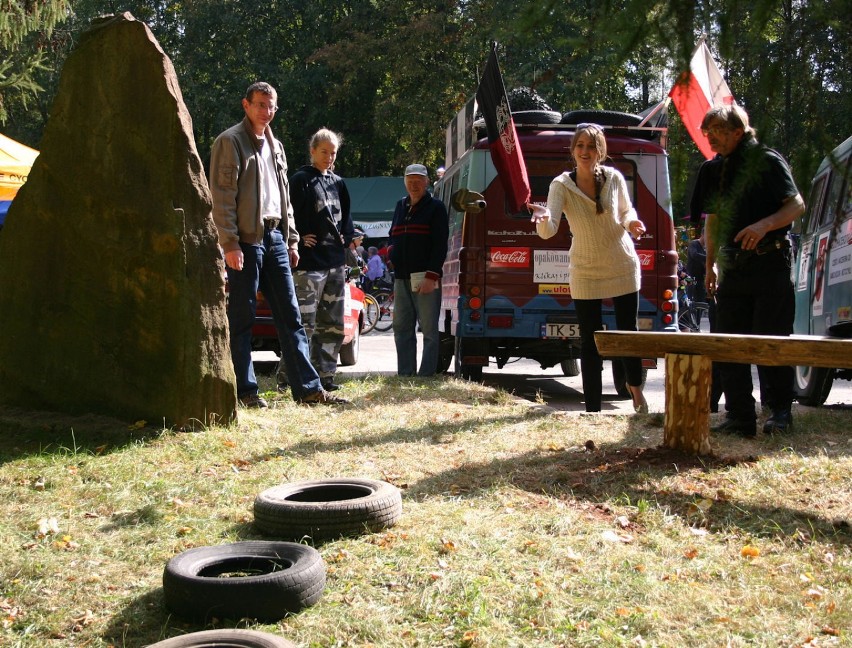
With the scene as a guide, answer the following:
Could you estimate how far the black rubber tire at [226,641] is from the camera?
111 inches

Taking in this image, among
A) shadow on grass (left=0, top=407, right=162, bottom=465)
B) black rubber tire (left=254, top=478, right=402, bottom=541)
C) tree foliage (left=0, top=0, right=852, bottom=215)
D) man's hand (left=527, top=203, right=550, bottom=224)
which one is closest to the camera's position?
tree foliage (left=0, top=0, right=852, bottom=215)

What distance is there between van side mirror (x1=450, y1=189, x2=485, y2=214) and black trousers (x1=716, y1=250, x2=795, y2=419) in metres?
3.04

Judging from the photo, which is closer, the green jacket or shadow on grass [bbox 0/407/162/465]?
shadow on grass [bbox 0/407/162/465]

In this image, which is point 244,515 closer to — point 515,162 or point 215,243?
point 215,243

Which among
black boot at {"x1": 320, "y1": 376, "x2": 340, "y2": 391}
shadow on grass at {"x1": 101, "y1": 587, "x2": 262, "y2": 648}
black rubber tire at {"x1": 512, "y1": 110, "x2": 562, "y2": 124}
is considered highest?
black rubber tire at {"x1": 512, "y1": 110, "x2": 562, "y2": 124}

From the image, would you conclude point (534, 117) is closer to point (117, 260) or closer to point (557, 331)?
point (557, 331)

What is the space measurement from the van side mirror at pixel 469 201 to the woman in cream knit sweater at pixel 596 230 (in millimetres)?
2061

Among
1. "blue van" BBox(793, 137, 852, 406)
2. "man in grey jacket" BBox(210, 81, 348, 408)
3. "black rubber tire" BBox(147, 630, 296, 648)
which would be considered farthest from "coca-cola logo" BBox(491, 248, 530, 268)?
"black rubber tire" BBox(147, 630, 296, 648)

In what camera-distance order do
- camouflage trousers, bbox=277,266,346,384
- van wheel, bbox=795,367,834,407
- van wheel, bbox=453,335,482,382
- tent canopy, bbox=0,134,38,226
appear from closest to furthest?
camouflage trousers, bbox=277,266,346,384 → van wheel, bbox=795,367,834,407 → van wheel, bbox=453,335,482,382 → tent canopy, bbox=0,134,38,226

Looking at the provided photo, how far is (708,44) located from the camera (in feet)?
8.53

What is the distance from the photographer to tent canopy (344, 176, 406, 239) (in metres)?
31.9

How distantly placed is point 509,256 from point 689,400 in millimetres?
4572

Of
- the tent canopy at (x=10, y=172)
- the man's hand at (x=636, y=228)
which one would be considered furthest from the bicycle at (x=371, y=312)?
the man's hand at (x=636, y=228)

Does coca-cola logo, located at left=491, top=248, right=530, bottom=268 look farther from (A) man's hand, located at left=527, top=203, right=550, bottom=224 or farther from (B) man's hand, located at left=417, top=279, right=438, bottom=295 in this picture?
(A) man's hand, located at left=527, top=203, right=550, bottom=224
